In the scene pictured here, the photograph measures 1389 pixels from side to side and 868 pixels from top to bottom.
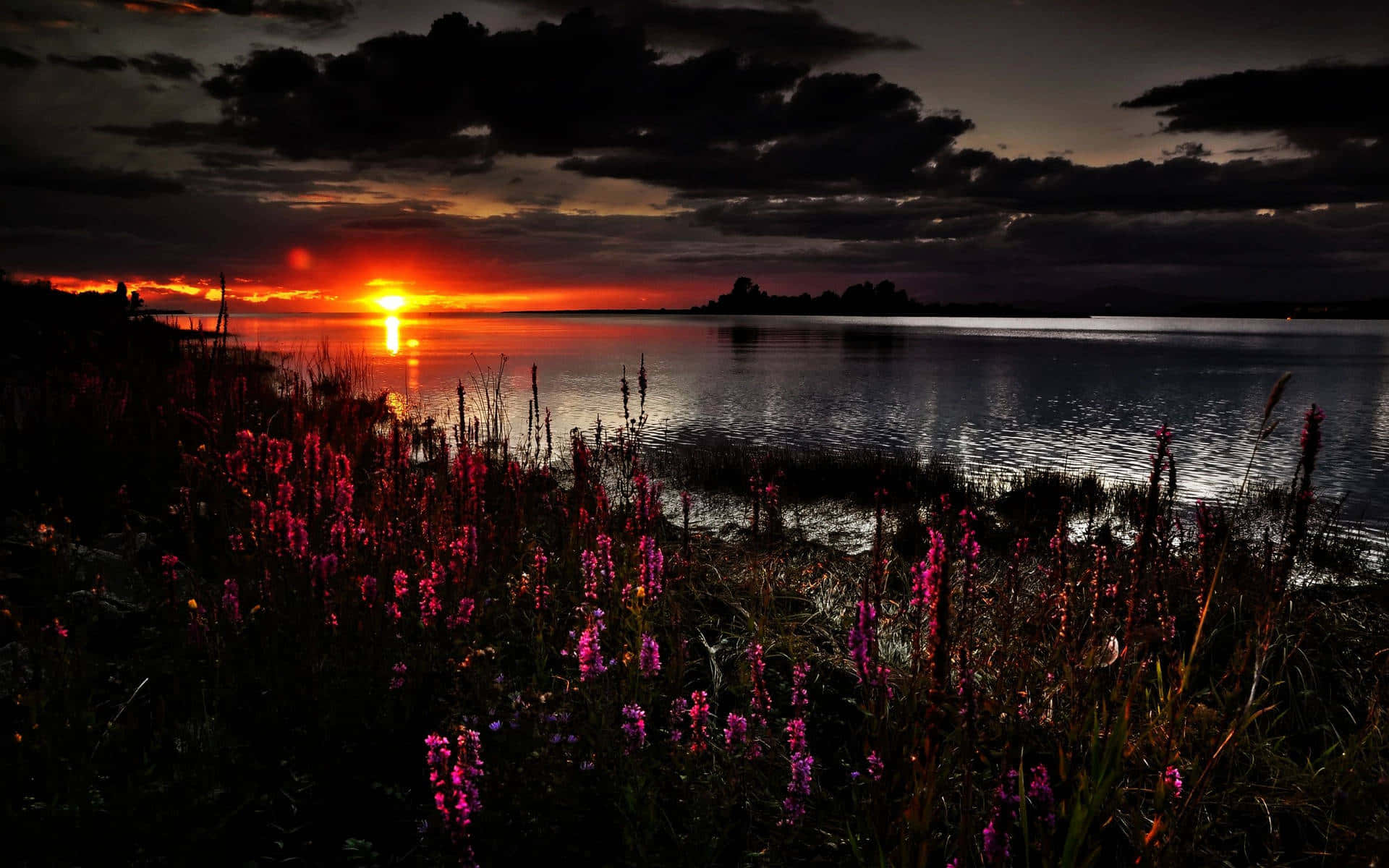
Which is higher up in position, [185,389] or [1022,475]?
[185,389]

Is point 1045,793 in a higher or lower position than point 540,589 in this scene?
lower

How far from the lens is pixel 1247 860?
334 centimetres

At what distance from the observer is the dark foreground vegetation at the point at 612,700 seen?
2895mm

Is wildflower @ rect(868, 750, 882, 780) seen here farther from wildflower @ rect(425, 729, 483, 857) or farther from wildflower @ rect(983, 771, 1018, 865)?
wildflower @ rect(425, 729, 483, 857)

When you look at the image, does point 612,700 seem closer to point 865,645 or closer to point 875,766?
point 875,766

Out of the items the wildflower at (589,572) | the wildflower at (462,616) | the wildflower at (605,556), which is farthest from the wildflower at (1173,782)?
the wildflower at (462,616)

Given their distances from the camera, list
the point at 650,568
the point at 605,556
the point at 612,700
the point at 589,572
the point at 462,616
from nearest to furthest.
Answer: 1. the point at 612,700
2. the point at 462,616
3. the point at 650,568
4. the point at 605,556
5. the point at 589,572

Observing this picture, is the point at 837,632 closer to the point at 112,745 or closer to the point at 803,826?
the point at 803,826

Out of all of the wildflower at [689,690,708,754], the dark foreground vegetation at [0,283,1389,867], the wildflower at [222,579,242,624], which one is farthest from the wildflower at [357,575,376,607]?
the wildflower at [689,690,708,754]

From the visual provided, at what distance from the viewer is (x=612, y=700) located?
12.3 feet

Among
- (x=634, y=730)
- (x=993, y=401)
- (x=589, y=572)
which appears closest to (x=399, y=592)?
(x=589, y=572)

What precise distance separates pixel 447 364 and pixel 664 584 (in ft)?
172

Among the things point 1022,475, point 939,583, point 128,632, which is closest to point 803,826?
point 939,583

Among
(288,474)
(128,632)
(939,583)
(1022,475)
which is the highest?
(939,583)
